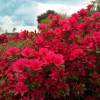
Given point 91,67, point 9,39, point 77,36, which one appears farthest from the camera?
point 9,39

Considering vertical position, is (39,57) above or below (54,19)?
below

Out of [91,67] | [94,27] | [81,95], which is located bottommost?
[81,95]

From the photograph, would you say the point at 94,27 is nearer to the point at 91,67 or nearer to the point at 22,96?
the point at 91,67

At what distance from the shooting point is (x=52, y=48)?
6727 mm

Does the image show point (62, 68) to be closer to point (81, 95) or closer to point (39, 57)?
point (39, 57)

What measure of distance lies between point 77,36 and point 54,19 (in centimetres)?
80

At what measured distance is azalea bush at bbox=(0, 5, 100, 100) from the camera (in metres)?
5.94

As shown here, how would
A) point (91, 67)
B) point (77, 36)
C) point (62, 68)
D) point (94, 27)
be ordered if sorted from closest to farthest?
point (62, 68)
point (91, 67)
point (77, 36)
point (94, 27)

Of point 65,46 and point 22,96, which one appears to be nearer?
point 22,96

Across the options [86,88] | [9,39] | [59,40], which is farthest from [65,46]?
[9,39]

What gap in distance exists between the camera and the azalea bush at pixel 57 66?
19.5ft

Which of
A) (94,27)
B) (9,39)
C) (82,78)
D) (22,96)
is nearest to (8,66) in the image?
(22,96)

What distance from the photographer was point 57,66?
19.2 feet

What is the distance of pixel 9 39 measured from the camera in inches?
422
